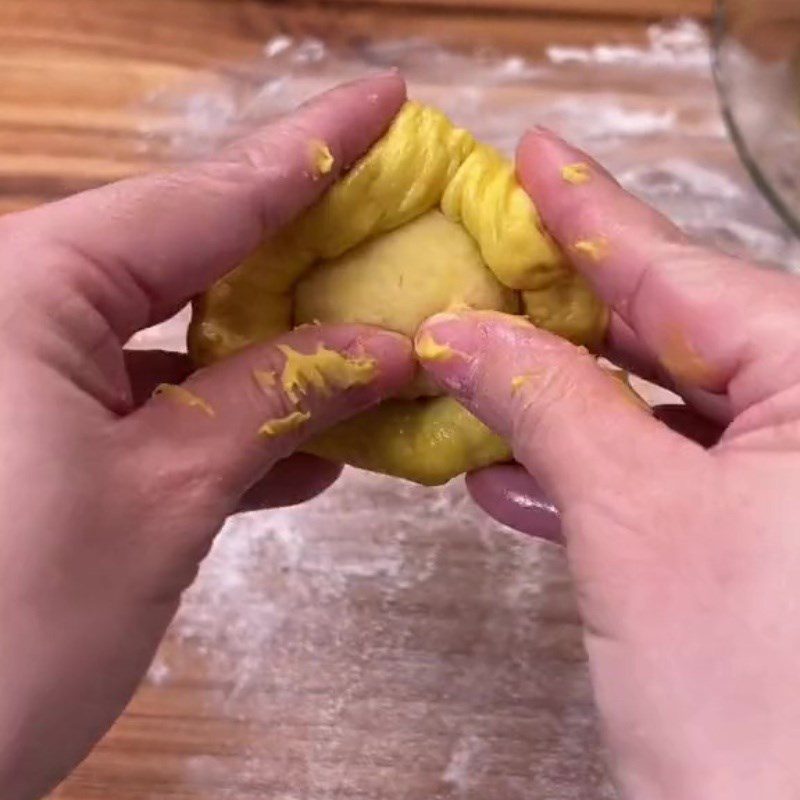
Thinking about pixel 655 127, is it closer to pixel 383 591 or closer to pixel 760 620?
pixel 383 591

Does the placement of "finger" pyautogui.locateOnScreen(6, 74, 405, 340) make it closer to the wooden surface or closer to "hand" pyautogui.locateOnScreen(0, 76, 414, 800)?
"hand" pyautogui.locateOnScreen(0, 76, 414, 800)

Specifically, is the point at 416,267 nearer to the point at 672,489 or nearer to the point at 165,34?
the point at 672,489

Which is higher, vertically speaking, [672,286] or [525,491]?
[672,286]

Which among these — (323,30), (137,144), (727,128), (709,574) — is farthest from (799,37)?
(709,574)

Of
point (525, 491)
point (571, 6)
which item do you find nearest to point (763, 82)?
point (571, 6)

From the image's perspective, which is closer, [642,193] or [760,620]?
[760,620]

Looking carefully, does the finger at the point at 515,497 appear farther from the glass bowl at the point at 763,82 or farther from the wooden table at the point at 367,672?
the glass bowl at the point at 763,82

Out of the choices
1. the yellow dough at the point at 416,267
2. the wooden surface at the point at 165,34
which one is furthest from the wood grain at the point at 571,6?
the yellow dough at the point at 416,267
